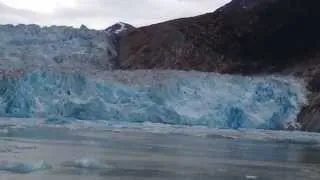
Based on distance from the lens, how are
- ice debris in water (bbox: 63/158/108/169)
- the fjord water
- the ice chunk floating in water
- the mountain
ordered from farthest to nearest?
the mountain, the ice chunk floating in water, the fjord water, ice debris in water (bbox: 63/158/108/169)

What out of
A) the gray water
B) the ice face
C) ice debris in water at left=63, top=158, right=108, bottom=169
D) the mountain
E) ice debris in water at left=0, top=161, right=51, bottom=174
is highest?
the mountain

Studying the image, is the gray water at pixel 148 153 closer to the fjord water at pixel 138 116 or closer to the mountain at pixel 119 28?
the fjord water at pixel 138 116

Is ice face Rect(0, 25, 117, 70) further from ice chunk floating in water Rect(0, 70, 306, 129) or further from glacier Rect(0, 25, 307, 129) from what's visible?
ice chunk floating in water Rect(0, 70, 306, 129)

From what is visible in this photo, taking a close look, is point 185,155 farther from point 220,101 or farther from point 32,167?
point 220,101

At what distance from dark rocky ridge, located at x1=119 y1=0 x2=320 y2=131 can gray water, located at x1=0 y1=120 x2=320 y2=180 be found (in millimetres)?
12376

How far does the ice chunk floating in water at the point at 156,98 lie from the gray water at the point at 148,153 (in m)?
1.69

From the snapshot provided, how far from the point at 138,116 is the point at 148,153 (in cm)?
1010

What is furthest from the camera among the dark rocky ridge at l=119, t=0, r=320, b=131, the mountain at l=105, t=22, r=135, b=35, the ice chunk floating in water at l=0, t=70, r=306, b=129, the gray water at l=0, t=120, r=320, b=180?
the mountain at l=105, t=22, r=135, b=35

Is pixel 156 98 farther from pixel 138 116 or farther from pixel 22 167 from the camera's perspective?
pixel 22 167

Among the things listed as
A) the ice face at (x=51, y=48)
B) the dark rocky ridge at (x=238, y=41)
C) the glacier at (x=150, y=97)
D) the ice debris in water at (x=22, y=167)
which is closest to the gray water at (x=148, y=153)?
the ice debris in water at (x=22, y=167)

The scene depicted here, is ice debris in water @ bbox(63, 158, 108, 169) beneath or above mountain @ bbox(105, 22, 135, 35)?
beneath

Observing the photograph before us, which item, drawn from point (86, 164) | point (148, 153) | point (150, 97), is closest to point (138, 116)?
point (150, 97)

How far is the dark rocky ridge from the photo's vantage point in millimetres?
35656

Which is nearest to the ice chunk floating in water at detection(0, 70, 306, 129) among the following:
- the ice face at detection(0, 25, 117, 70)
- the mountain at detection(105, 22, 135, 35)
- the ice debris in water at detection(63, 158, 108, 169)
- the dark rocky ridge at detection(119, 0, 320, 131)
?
the ice face at detection(0, 25, 117, 70)
